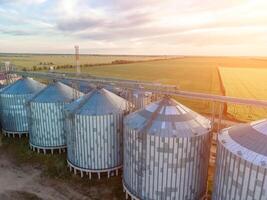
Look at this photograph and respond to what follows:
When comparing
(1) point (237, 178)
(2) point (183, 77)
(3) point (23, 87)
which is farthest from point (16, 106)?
(2) point (183, 77)

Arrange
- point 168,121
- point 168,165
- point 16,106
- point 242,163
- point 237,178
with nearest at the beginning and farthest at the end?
point 242,163 → point 237,178 → point 168,165 → point 168,121 → point 16,106

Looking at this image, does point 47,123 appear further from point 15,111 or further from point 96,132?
point 96,132

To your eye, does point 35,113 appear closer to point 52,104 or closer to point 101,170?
point 52,104

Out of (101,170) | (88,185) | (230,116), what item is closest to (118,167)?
(101,170)

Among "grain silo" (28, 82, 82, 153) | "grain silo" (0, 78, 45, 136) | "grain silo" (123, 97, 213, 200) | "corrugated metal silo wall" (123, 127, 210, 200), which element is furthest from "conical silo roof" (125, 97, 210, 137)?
"grain silo" (0, 78, 45, 136)

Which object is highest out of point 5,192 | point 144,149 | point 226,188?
point 144,149

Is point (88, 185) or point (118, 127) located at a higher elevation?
point (118, 127)

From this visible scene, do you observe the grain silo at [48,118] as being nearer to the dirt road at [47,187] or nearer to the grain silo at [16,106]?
the dirt road at [47,187]
